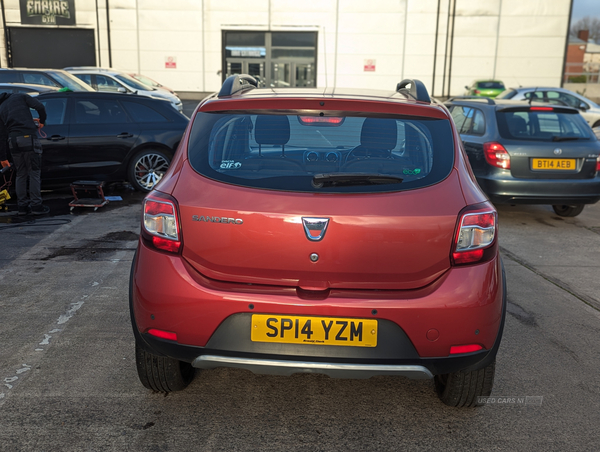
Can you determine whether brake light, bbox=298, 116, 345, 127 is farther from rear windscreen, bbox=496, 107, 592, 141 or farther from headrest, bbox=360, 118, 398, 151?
rear windscreen, bbox=496, 107, 592, 141

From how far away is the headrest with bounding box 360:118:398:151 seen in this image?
288 centimetres

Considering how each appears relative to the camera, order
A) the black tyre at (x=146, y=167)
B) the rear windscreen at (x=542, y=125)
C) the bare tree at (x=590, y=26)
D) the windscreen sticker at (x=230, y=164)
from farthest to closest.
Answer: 1. the bare tree at (x=590, y=26)
2. the black tyre at (x=146, y=167)
3. the rear windscreen at (x=542, y=125)
4. the windscreen sticker at (x=230, y=164)

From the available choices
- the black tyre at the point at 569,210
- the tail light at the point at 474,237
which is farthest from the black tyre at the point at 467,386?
the black tyre at the point at 569,210

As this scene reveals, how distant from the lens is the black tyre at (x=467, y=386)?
2976mm

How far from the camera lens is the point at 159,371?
120 inches

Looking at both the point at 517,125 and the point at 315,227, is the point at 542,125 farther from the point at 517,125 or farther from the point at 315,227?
the point at 315,227

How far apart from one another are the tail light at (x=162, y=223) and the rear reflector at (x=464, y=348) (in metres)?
1.27

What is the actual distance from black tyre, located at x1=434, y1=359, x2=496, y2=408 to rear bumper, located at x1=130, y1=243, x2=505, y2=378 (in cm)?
33

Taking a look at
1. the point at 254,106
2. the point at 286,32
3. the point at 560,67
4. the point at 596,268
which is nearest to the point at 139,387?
the point at 254,106

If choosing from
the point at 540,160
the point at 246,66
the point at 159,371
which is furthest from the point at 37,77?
the point at 246,66

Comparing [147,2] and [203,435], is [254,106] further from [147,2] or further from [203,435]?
[147,2]

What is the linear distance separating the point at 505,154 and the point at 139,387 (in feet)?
18.1

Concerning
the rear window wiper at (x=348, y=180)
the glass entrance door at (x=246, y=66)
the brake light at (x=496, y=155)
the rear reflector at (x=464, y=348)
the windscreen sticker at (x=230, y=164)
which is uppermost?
the glass entrance door at (x=246, y=66)

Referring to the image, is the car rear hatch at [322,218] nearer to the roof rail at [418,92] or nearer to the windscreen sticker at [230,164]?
the windscreen sticker at [230,164]
